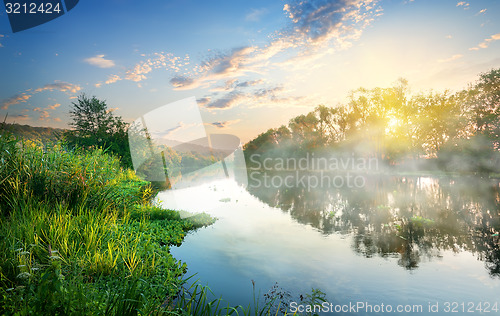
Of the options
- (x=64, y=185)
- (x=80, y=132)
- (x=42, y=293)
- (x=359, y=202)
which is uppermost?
(x=80, y=132)

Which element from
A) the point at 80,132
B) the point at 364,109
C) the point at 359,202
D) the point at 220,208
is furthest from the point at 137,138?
the point at 364,109

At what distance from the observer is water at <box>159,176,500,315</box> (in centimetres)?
587

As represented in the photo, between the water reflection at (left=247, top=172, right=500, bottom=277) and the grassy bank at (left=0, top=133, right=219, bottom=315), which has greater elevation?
the grassy bank at (left=0, top=133, right=219, bottom=315)

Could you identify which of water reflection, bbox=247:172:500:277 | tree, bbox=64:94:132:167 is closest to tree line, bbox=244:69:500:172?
water reflection, bbox=247:172:500:277

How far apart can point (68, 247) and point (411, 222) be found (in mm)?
13541

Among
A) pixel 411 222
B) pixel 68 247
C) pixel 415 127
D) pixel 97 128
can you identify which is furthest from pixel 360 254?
pixel 415 127

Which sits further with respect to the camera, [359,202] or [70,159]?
[359,202]

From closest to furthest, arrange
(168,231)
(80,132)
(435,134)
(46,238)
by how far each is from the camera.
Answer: (46,238)
(168,231)
(80,132)
(435,134)

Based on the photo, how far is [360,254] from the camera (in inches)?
318

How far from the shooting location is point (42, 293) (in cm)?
291

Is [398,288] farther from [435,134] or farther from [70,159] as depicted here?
[435,134]

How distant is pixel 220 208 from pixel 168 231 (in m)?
6.43

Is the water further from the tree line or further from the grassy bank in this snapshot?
the tree line

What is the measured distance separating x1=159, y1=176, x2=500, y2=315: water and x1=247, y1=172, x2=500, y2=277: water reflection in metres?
0.04
